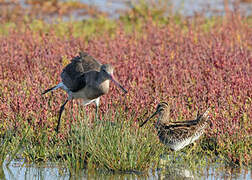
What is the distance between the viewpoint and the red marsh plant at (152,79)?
284 inches

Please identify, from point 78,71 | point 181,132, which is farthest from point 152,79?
point 181,132

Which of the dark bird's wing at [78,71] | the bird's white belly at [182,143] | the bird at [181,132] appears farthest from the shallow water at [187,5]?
the bird's white belly at [182,143]

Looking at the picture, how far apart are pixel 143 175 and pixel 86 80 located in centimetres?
220

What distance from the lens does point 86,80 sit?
798 centimetres

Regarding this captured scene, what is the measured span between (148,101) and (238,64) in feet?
7.49

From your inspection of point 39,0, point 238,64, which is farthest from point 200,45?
point 39,0

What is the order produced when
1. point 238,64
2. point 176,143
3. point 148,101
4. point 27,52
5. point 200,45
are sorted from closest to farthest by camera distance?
1. point 176,143
2. point 148,101
3. point 238,64
4. point 200,45
5. point 27,52

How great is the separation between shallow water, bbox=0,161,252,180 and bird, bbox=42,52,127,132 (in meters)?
1.28

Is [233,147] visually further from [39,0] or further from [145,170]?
[39,0]

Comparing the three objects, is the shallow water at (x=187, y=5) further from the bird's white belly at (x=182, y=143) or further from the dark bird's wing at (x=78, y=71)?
the bird's white belly at (x=182, y=143)

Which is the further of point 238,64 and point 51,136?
point 238,64

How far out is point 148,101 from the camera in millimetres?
7730

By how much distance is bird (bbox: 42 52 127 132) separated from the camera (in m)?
7.69

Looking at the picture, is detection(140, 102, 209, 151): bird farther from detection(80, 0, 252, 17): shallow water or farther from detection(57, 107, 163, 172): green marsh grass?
detection(80, 0, 252, 17): shallow water
